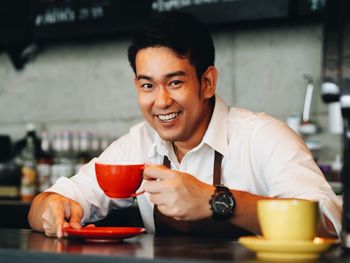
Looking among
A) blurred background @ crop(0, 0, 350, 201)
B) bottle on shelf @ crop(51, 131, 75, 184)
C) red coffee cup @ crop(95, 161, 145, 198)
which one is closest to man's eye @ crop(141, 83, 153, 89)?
red coffee cup @ crop(95, 161, 145, 198)

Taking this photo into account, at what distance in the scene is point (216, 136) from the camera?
81.6 inches

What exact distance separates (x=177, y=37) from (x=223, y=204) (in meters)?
0.64

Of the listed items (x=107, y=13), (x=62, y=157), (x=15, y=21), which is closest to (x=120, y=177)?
(x=107, y=13)

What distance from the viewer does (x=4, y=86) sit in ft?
13.6

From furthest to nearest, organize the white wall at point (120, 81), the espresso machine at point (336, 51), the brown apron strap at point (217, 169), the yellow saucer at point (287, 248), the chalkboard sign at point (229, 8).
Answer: the white wall at point (120, 81) → the chalkboard sign at point (229, 8) → the espresso machine at point (336, 51) → the brown apron strap at point (217, 169) → the yellow saucer at point (287, 248)

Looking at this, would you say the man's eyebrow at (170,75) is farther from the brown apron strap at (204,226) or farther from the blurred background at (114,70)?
the blurred background at (114,70)

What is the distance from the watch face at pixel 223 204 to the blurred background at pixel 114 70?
138 centimetres

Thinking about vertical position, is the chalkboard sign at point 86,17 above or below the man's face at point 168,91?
above

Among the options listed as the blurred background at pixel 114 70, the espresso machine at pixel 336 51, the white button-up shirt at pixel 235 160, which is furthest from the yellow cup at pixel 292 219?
the blurred background at pixel 114 70

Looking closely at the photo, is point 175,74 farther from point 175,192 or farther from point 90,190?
point 175,192

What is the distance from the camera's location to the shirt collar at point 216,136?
2.07 m

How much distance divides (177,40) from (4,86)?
2.43 meters

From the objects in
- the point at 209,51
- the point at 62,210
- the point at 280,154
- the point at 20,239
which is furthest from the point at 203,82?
the point at 20,239

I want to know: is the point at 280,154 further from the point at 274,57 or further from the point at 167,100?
the point at 274,57
